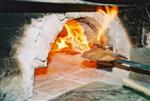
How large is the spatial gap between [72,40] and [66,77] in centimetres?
341

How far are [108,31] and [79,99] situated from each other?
7.44 feet

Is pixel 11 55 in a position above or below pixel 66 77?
above

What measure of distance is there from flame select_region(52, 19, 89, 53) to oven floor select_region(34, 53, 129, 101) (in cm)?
105

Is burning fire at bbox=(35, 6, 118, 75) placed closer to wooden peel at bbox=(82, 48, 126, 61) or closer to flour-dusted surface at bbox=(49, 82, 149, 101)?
wooden peel at bbox=(82, 48, 126, 61)

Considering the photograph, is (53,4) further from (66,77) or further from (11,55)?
(66,77)

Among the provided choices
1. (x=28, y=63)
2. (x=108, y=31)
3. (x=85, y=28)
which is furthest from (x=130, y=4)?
(x=28, y=63)

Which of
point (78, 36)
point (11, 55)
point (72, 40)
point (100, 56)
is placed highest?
point (78, 36)

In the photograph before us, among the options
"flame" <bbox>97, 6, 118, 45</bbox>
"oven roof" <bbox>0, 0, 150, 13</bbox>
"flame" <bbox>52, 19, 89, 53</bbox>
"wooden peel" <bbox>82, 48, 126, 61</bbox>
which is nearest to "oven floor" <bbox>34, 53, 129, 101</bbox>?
"wooden peel" <bbox>82, 48, 126, 61</bbox>

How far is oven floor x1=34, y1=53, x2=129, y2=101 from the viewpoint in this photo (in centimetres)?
570

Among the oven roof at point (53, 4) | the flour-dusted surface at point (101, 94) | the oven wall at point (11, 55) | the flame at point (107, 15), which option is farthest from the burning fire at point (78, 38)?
the oven wall at point (11, 55)

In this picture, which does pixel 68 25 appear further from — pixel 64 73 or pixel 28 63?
pixel 28 63

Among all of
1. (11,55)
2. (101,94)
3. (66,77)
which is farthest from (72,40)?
(11,55)

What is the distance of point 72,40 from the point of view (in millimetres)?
9977

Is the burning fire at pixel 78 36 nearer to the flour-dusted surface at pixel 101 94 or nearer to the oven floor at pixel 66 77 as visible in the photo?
the oven floor at pixel 66 77
